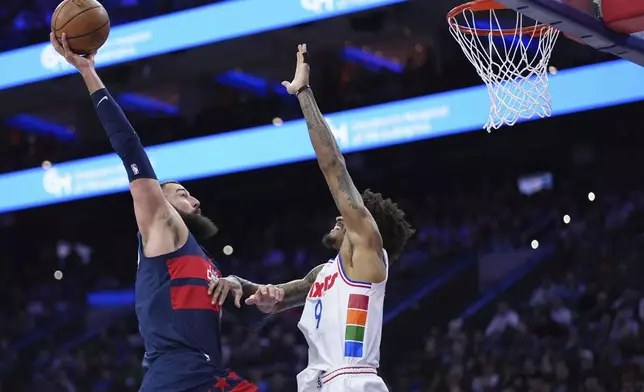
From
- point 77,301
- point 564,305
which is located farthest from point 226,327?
point 564,305

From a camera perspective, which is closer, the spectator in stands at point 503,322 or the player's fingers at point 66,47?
the player's fingers at point 66,47

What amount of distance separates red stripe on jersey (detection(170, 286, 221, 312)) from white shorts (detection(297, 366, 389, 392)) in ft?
1.69

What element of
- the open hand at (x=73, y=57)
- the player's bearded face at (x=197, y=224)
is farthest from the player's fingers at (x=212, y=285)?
the open hand at (x=73, y=57)

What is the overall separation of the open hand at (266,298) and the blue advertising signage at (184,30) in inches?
306

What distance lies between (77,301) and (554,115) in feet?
25.2

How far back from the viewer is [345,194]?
4.19 m

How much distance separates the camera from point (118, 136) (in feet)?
13.3

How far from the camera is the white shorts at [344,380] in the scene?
4.22m

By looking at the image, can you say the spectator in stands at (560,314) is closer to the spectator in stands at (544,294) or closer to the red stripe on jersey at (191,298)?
the spectator in stands at (544,294)

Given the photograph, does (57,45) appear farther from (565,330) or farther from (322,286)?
(565,330)

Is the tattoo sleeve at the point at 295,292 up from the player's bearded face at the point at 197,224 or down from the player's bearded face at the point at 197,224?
down

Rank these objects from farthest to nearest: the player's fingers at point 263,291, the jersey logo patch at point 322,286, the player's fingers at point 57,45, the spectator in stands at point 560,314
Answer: the spectator in stands at point 560,314 → the player's fingers at point 263,291 → the jersey logo patch at point 322,286 → the player's fingers at point 57,45

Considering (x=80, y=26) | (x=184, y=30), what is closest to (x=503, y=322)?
(x=184, y=30)

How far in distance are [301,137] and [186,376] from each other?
9.22 metres
